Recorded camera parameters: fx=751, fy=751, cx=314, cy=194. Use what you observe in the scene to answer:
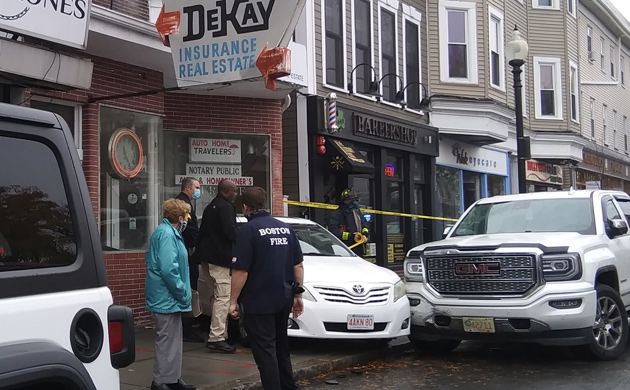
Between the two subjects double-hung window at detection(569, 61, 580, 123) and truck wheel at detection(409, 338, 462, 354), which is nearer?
truck wheel at detection(409, 338, 462, 354)

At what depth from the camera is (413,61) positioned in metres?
18.8

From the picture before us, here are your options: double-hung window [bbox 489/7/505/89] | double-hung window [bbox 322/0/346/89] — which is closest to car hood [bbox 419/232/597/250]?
double-hung window [bbox 322/0/346/89]

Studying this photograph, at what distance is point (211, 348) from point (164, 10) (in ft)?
13.7

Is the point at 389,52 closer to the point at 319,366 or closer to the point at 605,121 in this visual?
the point at 319,366

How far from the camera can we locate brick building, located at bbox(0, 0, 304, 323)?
8609 millimetres

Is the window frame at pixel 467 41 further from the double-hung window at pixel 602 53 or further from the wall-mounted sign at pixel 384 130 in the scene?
the double-hung window at pixel 602 53

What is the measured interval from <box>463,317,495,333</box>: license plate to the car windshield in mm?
1551

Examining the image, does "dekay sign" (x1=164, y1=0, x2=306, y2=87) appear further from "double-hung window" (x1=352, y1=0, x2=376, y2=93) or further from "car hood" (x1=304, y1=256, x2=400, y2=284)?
"double-hung window" (x1=352, y1=0, x2=376, y2=93)

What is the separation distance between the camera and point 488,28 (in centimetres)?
2033

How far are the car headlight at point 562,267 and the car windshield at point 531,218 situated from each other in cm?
95

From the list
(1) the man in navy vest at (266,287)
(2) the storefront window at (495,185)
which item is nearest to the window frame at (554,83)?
(2) the storefront window at (495,185)

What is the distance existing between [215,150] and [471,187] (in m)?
11.1

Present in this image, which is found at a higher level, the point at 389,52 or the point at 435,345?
the point at 389,52

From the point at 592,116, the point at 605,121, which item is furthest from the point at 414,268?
the point at 605,121
